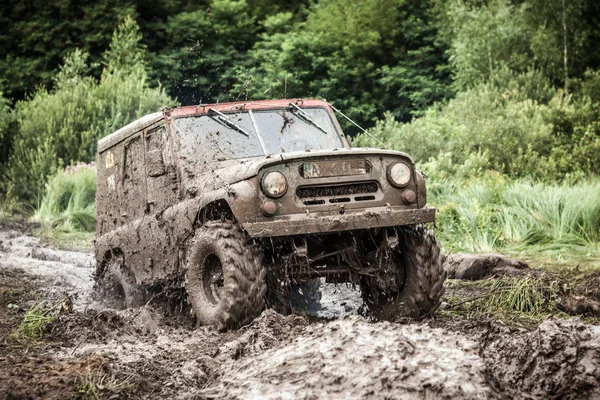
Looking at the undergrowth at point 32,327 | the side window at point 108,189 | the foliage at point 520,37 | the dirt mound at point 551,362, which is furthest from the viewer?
the foliage at point 520,37

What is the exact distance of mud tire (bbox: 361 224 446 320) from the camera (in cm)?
762

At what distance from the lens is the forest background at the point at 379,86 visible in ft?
46.9

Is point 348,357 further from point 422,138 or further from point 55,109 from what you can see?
point 55,109

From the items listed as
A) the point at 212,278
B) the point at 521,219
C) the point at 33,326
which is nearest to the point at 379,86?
the point at 521,219

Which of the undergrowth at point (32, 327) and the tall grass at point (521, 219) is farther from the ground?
the tall grass at point (521, 219)

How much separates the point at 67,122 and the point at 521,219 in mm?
15410

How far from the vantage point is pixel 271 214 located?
7090 millimetres

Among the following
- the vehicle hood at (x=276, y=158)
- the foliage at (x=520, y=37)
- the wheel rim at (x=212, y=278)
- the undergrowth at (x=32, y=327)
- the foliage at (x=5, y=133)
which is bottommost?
the undergrowth at (x=32, y=327)

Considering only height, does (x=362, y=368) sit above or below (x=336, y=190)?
below

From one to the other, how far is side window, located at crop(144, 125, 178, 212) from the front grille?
1.56 metres

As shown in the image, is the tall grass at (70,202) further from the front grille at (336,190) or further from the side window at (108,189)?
the front grille at (336,190)

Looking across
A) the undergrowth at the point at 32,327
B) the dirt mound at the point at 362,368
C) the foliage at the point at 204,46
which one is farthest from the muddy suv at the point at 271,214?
the foliage at the point at 204,46

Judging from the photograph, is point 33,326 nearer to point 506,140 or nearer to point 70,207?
point 70,207

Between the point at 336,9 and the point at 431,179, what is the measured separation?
68.1ft
